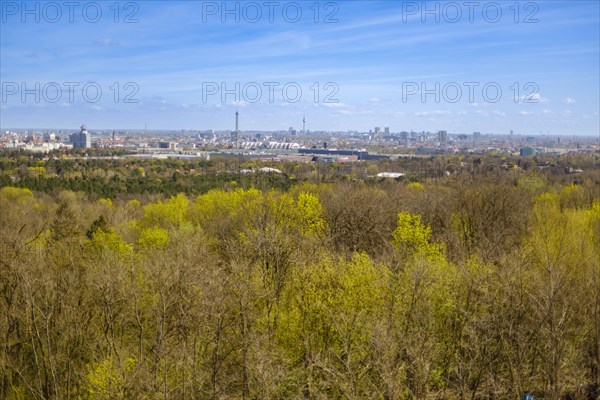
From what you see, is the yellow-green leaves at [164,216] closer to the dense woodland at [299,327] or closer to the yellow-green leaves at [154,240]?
the yellow-green leaves at [154,240]

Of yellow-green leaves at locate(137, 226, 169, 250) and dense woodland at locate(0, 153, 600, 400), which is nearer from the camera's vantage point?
dense woodland at locate(0, 153, 600, 400)

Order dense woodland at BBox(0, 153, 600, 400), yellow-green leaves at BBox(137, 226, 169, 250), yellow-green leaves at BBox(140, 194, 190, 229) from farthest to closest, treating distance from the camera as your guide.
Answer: yellow-green leaves at BBox(140, 194, 190, 229) < yellow-green leaves at BBox(137, 226, 169, 250) < dense woodland at BBox(0, 153, 600, 400)

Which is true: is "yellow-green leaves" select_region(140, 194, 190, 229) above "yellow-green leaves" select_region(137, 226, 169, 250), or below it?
above

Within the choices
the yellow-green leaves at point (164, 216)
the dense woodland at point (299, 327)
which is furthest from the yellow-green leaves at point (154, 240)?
the dense woodland at point (299, 327)

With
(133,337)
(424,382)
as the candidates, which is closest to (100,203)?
(133,337)

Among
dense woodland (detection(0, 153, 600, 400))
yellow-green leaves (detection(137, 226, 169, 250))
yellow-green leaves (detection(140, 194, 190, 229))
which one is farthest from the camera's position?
yellow-green leaves (detection(140, 194, 190, 229))

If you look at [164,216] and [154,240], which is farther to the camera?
[164,216]

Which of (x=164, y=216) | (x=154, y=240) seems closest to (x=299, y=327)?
(x=154, y=240)

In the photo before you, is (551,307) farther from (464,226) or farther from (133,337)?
(464,226)

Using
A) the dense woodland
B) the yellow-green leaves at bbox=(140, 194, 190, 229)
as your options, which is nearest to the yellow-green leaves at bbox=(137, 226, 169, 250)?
the yellow-green leaves at bbox=(140, 194, 190, 229)

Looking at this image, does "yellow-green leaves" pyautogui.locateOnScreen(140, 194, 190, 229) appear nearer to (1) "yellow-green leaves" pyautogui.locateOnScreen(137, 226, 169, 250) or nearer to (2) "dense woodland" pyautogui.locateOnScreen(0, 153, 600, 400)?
(1) "yellow-green leaves" pyautogui.locateOnScreen(137, 226, 169, 250)

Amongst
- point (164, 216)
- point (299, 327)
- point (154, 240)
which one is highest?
point (164, 216)

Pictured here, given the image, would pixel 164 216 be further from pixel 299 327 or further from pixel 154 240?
pixel 299 327
